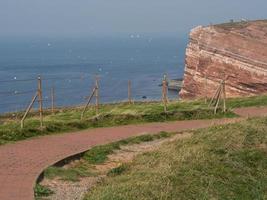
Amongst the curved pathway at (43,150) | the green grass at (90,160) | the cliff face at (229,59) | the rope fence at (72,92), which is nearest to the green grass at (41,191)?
the curved pathway at (43,150)

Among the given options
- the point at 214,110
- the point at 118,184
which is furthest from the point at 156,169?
the point at 214,110

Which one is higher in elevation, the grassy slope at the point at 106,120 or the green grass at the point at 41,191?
the green grass at the point at 41,191

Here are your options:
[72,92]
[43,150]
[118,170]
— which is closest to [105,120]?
[43,150]

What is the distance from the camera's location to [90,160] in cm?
1349

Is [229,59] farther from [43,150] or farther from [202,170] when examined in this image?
[202,170]

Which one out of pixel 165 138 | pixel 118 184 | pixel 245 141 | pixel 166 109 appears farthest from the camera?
pixel 166 109

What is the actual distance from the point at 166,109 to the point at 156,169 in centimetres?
906

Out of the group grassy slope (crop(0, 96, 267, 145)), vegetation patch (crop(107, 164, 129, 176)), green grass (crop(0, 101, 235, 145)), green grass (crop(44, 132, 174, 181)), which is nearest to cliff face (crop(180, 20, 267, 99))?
grassy slope (crop(0, 96, 267, 145))

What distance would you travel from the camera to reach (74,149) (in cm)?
1422

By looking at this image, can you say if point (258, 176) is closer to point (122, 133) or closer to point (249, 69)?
point (122, 133)

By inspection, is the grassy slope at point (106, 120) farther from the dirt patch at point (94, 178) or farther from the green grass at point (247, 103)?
the dirt patch at point (94, 178)

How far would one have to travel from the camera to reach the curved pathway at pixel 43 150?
10516 mm

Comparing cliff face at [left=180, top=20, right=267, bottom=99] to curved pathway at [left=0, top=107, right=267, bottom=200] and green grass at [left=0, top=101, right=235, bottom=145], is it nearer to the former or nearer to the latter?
green grass at [left=0, top=101, right=235, bottom=145]

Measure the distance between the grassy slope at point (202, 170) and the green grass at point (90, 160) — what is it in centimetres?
91
